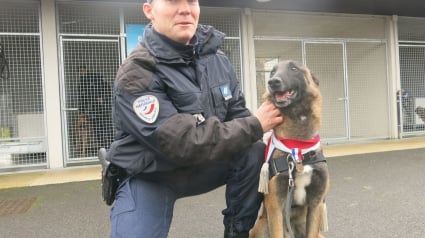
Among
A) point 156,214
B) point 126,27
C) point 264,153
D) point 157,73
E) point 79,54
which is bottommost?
point 156,214

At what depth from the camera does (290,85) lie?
225 centimetres

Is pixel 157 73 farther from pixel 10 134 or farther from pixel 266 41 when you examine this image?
pixel 266 41

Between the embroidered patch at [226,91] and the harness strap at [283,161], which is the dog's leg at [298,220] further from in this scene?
the embroidered patch at [226,91]

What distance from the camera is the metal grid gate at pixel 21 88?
7.07m

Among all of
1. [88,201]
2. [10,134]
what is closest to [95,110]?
[10,134]

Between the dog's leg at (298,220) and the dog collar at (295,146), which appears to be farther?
the dog's leg at (298,220)

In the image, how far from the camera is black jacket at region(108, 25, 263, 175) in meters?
1.90

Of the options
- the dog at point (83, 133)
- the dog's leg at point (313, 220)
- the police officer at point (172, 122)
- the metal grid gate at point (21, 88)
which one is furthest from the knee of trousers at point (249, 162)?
the metal grid gate at point (21, 88)

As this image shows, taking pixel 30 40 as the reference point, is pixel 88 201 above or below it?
below

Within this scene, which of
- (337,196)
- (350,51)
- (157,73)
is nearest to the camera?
(157,73)

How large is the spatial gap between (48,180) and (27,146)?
1312mm

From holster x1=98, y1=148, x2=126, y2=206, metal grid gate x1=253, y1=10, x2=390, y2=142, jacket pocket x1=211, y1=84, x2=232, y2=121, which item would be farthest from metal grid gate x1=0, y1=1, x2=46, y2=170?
jacket pocket x1=211, y1=84, x2=232, y2=121

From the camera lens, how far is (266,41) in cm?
893

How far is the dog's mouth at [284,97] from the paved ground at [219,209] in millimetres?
1607
